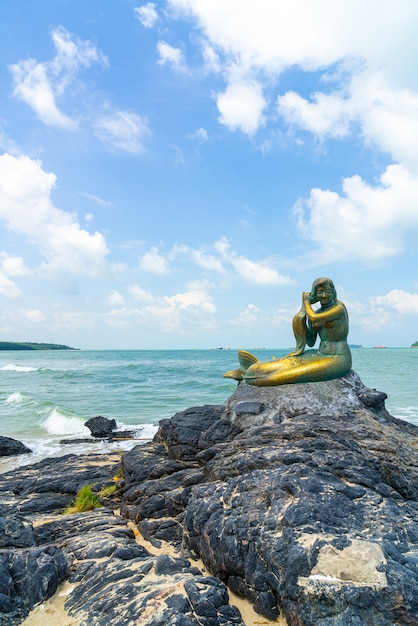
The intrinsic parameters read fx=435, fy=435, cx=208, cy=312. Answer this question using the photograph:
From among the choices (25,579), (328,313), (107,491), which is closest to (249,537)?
(25,579)

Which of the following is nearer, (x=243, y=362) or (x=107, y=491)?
(x=107, y=491)

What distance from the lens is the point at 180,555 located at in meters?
4.71

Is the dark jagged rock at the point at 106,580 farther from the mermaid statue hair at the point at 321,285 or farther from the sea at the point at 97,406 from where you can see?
the sea at the point at 97,406

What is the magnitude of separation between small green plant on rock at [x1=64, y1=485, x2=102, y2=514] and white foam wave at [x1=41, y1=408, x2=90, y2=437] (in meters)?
9.65

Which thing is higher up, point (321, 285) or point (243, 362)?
point (321, 285)

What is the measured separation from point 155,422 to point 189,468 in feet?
37.0

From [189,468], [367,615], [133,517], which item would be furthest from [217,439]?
[367,615]

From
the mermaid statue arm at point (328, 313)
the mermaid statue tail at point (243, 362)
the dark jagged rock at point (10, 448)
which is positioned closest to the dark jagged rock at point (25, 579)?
the mermaid statue tail at point (243, 362)

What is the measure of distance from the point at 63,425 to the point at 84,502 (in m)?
11.8

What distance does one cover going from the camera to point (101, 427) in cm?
1582

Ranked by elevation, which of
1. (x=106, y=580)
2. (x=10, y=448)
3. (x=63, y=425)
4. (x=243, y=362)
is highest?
(x=243, y=362)

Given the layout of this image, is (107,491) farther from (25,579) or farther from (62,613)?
(62,613)

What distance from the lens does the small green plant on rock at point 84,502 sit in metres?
6.72

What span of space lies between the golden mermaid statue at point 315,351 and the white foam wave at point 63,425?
10649 millimetres
